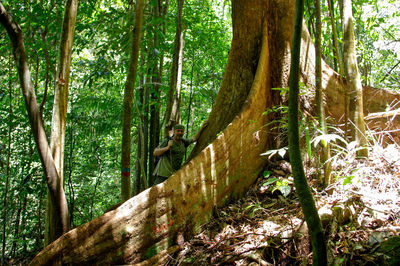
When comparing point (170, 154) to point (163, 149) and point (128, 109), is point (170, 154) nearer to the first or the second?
point (163, 149)

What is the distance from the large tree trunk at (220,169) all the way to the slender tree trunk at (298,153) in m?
1.44

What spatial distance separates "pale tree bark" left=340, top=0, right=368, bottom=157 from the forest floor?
0.24 meters

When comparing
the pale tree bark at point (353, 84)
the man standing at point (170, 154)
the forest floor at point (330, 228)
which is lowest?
the forest floor at point (330, 228)

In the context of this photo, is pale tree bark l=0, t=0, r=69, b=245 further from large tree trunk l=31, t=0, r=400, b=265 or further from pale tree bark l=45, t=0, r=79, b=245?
large tree trunk l=31, t=0, r=400, b=265

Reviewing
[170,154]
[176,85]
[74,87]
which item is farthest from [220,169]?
[74,87]

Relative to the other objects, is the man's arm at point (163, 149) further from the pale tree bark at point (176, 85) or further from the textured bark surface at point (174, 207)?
the textured bark surface at point (174, 207)

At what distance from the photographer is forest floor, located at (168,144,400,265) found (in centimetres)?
189

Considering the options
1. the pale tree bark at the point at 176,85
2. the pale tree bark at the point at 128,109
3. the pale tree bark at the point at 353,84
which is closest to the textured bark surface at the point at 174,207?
the pale tree bark at the point at 128,109

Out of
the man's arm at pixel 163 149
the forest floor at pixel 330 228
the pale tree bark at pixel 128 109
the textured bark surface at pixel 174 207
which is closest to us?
the forest floor at pixel 330 228

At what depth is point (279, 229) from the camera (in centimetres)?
241

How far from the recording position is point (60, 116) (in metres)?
2.93

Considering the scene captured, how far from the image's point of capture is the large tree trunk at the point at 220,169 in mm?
2461

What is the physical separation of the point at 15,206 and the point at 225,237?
529 centimetres

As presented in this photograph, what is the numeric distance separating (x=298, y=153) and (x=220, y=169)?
171 cm
